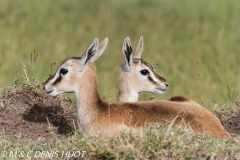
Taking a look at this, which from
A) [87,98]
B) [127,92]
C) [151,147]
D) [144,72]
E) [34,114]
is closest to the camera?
[151,147]

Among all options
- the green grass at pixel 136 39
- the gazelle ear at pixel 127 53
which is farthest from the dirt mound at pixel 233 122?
the gazelle ear at pixel 127 53

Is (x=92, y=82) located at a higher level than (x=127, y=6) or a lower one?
lower

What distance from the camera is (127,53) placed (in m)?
8.83

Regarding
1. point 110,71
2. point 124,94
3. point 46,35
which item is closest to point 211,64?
point 110,71

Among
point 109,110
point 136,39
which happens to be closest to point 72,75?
point 109,110

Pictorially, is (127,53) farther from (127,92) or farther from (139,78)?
(127,92)

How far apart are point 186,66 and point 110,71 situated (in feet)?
4.78

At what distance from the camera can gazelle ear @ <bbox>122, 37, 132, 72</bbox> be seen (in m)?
8.60

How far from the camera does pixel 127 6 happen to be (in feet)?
61.7

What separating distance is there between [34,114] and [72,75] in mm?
1004

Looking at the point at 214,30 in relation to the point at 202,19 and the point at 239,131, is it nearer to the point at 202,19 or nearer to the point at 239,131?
the point at 202,19

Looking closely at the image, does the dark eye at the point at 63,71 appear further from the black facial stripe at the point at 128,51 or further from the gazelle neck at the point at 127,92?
the gazelle neck at the point at 127,92

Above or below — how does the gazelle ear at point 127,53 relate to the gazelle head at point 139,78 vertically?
above

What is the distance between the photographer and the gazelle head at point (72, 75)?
7918 mm
